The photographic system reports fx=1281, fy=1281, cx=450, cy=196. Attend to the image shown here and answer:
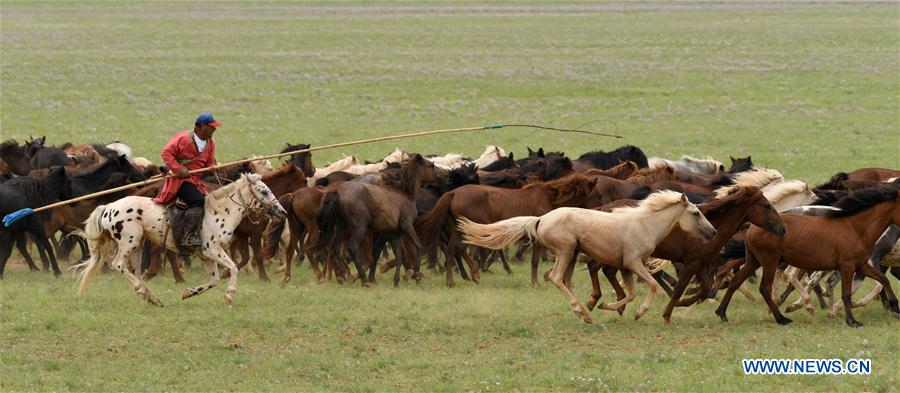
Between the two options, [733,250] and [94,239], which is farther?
[94,239]

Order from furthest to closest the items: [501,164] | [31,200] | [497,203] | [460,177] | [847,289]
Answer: [501,164] → [460,177] → [31,200] → [497,203] → [847,289]

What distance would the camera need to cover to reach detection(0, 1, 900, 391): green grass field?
440 inches

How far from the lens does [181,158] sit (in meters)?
13.8

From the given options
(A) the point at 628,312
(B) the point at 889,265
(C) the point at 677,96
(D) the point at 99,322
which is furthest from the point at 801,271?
(C) the point at 677,96

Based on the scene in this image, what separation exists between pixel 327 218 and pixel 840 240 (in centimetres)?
606

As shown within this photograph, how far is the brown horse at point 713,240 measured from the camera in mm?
12617

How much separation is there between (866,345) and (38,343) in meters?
7.66

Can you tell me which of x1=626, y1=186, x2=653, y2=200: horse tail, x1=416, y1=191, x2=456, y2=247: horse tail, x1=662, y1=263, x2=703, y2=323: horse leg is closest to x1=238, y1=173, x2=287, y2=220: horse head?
x1=416, y1=191, x2=456, y2=247: horse tail

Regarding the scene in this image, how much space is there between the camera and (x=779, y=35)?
2510 inches

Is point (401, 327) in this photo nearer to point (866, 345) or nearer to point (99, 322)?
point (99, 322)

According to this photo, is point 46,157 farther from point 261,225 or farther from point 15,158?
point 261,225

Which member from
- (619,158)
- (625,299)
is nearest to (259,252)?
(625,299)

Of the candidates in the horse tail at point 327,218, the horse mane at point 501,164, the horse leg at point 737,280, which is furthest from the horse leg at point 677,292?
the horse mane at point 501,164

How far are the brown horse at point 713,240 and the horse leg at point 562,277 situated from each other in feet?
1.37
